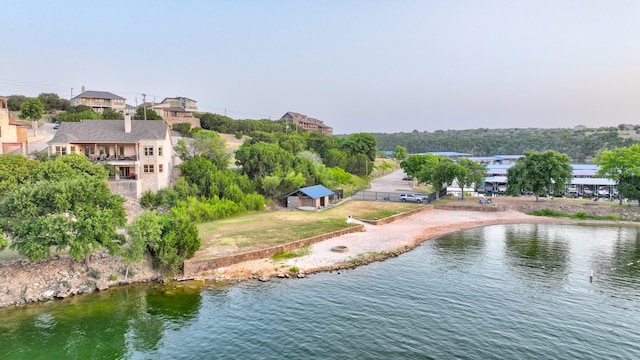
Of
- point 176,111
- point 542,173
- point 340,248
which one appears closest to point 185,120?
point 176,111

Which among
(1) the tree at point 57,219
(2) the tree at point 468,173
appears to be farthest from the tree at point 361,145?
(1) the tree at point 57,219

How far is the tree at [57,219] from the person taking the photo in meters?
24.5

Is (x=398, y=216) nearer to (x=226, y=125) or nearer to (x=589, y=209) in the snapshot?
(x=589, y=209)

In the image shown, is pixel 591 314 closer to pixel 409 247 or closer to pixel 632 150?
pixel 409 247

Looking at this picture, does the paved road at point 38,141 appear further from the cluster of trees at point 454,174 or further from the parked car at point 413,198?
the cluster of trees at point 454,174

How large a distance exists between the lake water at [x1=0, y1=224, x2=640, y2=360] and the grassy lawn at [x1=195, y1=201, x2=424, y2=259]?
6504mm

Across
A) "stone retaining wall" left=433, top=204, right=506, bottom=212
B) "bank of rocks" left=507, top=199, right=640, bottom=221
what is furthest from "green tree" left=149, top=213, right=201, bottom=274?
"bank of rocks" left=507, top=199, right=640, bottom=221

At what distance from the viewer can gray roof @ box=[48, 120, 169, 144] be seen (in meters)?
47.5

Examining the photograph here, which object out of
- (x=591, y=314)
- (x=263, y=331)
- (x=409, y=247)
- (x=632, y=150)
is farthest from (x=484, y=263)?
(x=632, y=150)

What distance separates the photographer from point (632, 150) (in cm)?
5669

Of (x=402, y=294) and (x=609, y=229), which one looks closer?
(x=402, y=294)

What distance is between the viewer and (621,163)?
5531 cm

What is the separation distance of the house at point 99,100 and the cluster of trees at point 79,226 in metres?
74.8

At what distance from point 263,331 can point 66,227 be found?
15.1m
